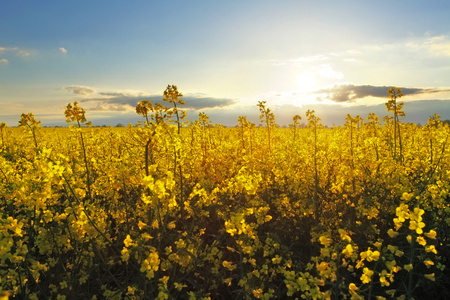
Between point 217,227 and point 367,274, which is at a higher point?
point 367,274

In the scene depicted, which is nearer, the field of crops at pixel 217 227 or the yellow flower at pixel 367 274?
the yellow flower at pixel 367 274

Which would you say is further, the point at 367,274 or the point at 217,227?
the point at 217,227

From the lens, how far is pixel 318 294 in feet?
6.63

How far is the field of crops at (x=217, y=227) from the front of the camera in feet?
7.69

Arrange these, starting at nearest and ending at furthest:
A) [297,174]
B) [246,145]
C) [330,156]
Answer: [297,174], [330,156], [246,145]

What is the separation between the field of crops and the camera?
234 cm

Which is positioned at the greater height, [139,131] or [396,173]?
[139,131]

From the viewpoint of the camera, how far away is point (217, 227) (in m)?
4.70

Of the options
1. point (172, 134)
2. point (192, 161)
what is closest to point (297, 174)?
point (192, 161)

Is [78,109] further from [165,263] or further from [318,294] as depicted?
[318,294]

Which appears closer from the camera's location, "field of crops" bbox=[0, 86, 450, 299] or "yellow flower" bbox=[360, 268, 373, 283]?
"yellow flower" bbox=[360, 268, 373, 283]

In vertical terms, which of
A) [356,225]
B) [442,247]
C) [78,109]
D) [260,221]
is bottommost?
[442,247]

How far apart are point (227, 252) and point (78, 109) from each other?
2.82 m

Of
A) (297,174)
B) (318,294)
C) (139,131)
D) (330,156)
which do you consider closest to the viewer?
(318,294)
